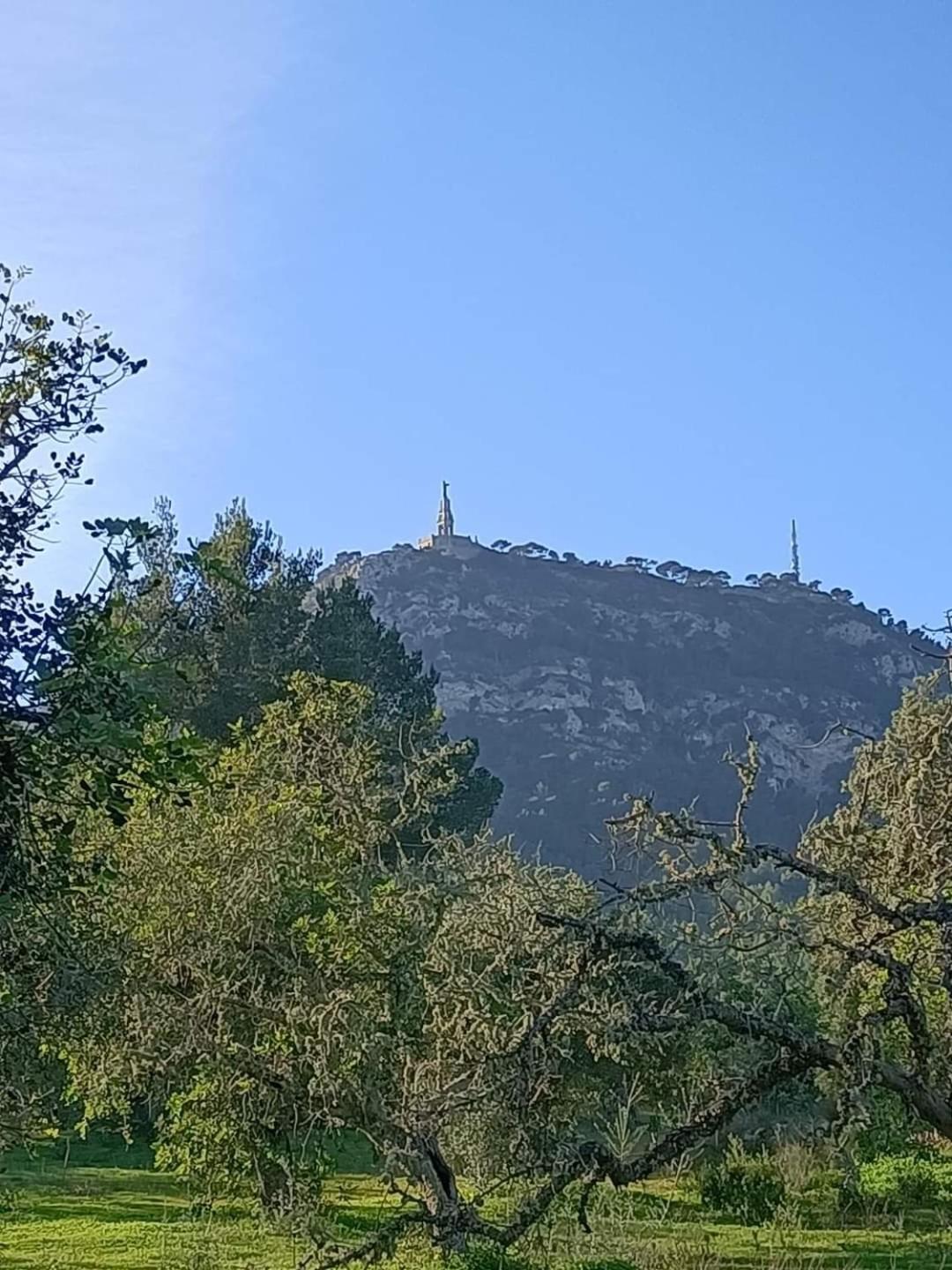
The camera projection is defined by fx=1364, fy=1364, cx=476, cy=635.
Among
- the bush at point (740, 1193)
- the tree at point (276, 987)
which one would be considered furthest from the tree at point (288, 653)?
the tree at point (276, 987)

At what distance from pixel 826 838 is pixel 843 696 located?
391ft

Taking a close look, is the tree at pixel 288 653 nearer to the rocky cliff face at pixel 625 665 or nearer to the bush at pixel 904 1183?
the bush at pixel 904 1183

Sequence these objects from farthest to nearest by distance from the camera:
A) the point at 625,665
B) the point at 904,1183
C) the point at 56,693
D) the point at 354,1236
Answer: the point at 625,665 < the point at 904,1183 < the point at 354,1236 < the point at 56,693

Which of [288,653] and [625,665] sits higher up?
[625,665]

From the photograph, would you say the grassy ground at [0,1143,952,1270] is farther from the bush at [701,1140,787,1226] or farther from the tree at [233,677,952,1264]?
the tree at [233,677,952,1264]

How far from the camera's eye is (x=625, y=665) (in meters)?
130

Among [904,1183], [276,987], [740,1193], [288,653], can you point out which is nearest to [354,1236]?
[276,987]

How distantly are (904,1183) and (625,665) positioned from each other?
108352 millimetres

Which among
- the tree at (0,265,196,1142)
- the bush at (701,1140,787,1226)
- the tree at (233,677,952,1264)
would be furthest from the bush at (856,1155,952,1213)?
the tree at (0,265,196,1142)

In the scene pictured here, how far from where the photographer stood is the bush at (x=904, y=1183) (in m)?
21.4

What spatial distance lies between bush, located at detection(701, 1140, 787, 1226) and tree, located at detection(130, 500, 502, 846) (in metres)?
8.26

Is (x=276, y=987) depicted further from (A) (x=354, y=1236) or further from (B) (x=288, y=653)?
(B) (x=288, y=653)

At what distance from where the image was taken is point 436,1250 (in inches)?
560

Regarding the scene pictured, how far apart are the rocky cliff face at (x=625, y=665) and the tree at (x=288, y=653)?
58.4 m
